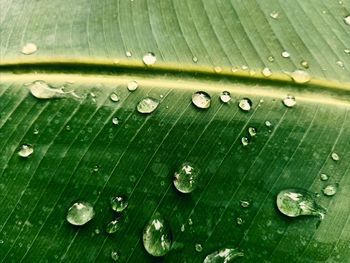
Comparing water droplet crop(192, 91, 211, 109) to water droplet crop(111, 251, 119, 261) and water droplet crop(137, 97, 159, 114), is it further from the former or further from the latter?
water droplet crop(111, 251, 119, 261)

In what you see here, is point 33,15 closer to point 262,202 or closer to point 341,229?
point 262,202

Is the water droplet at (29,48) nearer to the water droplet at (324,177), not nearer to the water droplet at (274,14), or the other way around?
the water droplet at (274,14)

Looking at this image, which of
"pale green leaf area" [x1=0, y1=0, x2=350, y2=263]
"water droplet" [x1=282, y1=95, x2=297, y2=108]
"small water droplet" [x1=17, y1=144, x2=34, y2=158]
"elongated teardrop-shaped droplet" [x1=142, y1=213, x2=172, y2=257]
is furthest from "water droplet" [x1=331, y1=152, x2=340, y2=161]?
"small water droplet" [x1=17, y1=144, x2=34, y2=158]

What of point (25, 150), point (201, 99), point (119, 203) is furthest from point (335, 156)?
point (25, 150)

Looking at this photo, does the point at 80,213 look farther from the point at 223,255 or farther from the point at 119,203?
the point at 223,255

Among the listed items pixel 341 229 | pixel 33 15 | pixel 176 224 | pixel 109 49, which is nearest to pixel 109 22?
pixel 109 49

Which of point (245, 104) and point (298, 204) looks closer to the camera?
point (298, 204)

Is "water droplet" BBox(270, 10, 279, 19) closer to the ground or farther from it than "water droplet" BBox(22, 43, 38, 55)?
farther from it

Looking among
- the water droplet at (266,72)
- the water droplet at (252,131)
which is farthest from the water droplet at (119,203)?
the water droplet at (266,72)
